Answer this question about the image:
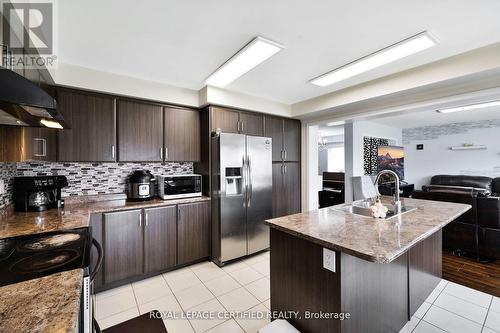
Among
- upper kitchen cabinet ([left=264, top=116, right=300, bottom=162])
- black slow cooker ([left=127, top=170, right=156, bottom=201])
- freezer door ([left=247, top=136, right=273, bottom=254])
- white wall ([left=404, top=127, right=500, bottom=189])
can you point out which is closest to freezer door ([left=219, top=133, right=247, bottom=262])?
freezer door ([left=247, top=136, right=273, bottom=254])

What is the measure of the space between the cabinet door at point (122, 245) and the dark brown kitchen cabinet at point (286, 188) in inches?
83.3

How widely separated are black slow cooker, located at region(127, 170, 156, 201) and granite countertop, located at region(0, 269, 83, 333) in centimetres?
196

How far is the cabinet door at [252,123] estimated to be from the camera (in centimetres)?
352

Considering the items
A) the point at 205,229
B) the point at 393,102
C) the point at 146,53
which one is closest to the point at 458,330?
the point at 393,102

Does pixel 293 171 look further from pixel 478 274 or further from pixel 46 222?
pixel 46 222

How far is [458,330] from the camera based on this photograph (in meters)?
1.85

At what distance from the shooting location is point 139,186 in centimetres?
290

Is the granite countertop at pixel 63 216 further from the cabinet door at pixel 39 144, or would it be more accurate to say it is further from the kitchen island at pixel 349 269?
the kitchen island at pixel 349 269

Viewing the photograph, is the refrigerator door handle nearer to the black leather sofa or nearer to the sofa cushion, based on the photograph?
the black leather sofa

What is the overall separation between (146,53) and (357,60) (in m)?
2.20

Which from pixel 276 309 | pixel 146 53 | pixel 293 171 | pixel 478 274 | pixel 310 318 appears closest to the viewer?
pixel 310 318

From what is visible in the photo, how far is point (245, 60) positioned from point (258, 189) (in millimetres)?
1826

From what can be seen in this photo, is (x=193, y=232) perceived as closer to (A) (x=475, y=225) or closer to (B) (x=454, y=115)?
(A) (x=475, y=225)

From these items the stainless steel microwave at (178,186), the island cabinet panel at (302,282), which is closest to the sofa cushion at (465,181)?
the island cabinet panel at (302,282)
